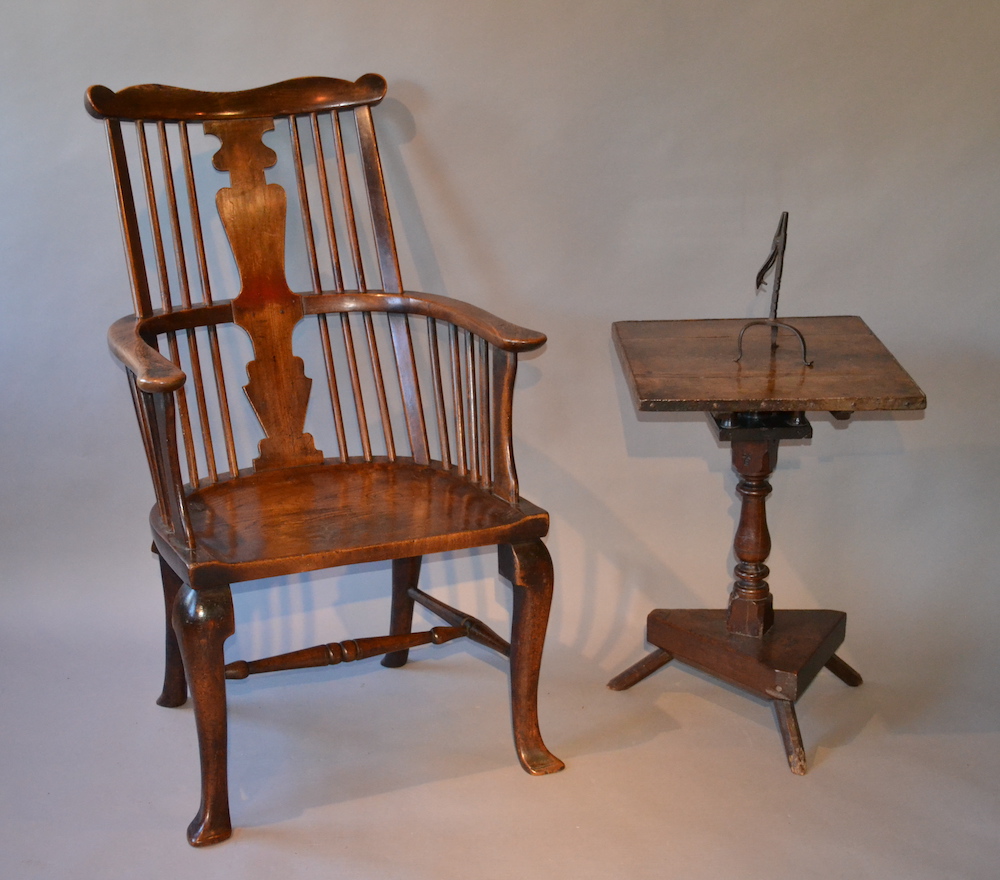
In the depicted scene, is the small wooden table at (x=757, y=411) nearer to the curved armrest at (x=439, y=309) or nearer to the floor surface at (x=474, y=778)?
the floor surface at (x=474, y=778)

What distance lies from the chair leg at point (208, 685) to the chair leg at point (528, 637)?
1.73ft

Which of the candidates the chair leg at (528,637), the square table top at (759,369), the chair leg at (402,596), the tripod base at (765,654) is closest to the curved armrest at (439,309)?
the square table top at (759,369)

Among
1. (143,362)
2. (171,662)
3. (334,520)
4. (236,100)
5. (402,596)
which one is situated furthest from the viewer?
(402,596)

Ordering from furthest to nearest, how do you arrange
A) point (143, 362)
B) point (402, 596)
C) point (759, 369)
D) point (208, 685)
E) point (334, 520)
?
point (402, 596) → point (759, 369) → point (334, 520) → point (208, 685) → point (143, 362)

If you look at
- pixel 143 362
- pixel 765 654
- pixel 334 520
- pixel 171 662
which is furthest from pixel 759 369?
pixel 171 662

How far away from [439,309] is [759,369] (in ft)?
2.12

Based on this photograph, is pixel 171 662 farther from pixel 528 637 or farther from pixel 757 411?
pixel 757 411

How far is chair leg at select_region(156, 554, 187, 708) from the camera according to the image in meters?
2.28

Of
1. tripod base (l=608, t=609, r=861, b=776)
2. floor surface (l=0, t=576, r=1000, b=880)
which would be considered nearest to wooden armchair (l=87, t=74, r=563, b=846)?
floor surface (l=0, t=576, r=1000, b=880)

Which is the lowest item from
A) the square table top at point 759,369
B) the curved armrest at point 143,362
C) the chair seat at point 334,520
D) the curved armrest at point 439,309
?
the chair seat at point 334,520

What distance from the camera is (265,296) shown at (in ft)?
7.68

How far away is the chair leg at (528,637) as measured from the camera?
206 cm

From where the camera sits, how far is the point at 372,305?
235 centimetres

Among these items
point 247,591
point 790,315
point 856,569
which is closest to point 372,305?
point 247,591
